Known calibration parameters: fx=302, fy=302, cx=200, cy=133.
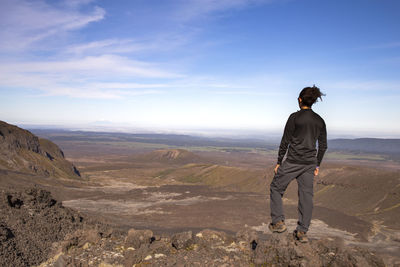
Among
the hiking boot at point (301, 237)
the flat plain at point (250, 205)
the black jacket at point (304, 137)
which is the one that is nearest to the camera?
the black jacket at point (304, 137)

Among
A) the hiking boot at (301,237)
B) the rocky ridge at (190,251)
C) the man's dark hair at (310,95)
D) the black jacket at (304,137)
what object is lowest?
the rocky ridge at (190,251)

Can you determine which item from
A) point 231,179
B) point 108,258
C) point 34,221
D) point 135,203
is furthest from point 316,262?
point 231,179

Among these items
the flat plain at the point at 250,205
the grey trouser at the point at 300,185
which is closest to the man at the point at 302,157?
the grey trouser at the point at 300,185

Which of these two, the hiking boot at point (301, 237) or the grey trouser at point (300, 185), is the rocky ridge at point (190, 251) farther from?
the grey trouser at point (300, 185)

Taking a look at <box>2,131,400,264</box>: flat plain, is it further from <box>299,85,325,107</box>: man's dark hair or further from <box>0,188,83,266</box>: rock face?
<box>299,85,325,107</box>: man's dark hair

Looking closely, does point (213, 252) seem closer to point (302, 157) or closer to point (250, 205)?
point (302, 157)

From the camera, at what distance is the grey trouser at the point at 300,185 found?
4910 millimetres

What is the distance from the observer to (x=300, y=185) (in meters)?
4.96

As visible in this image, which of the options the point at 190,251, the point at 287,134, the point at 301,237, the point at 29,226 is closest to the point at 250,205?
the point at 29,226

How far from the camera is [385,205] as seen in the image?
35344 millimetres

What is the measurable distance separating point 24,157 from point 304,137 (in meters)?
57.5

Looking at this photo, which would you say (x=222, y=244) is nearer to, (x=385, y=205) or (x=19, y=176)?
(x=385, y=205)

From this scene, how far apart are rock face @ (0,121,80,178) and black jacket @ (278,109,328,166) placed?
165 feet

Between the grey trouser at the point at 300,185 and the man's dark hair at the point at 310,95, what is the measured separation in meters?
1.07
